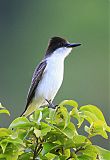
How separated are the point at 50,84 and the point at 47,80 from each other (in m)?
0.04

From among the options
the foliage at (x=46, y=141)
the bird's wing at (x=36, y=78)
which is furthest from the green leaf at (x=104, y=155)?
the bird's wing at (x=36, y=78)

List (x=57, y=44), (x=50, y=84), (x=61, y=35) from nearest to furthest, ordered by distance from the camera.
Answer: (x=50, y=84), (x=57, y=44), (x=61, y=35)

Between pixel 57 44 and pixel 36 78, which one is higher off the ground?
pixel 57 44

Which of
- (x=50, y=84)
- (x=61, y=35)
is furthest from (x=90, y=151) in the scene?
(x=61, y=35)

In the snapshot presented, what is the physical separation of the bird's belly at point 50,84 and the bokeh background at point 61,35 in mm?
3745

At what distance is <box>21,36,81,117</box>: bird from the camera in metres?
3.76

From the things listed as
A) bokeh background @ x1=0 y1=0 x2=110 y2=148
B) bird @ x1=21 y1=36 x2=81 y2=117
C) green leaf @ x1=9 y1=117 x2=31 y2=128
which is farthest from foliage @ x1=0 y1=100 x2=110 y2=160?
bokeh background @ x1=0 y1=0 x2=110 y2=148

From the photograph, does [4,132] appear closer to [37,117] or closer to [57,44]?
[37,117]

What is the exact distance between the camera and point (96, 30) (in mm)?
11727

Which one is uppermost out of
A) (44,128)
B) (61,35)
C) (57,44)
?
(44,128)

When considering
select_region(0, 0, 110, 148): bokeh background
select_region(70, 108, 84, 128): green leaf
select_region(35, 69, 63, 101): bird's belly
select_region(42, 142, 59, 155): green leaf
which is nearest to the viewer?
select_region(42, 142, 59, 155): green leaf

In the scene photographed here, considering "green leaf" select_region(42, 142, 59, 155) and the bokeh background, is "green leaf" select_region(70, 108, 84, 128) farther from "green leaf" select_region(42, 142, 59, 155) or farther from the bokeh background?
the bokeh background

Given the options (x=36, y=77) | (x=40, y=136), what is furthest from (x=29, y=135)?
(x=36, y=77)

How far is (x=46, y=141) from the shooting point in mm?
1891
